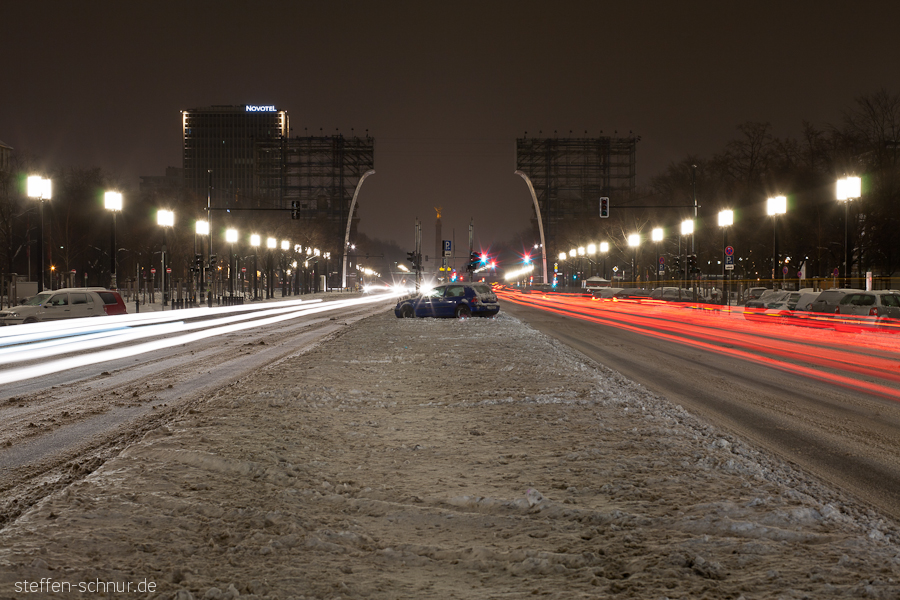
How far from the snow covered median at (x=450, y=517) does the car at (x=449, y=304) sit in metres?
24.6

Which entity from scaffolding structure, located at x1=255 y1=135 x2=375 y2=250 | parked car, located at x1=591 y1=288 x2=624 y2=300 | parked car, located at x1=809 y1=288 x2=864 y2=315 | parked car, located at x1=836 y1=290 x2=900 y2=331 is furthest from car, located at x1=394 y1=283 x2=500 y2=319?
scaffolding structure, located at x1=255 y1=135 x2=375 y2=250

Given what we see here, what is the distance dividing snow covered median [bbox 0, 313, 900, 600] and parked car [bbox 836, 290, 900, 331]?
23.0m

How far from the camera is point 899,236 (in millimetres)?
48562

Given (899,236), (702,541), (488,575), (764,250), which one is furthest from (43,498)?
(764,250)

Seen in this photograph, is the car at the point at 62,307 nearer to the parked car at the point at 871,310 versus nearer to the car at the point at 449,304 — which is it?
the car at the point at 449,304

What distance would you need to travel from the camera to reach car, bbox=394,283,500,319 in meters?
33.7

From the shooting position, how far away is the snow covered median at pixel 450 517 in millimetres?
4086

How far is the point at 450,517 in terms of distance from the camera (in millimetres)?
5188

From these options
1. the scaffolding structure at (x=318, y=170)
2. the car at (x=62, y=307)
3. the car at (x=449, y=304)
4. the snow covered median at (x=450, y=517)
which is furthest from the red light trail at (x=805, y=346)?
the scaffolding structure at (x=318, y=170)

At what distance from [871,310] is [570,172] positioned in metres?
111

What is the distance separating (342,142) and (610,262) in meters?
56.9

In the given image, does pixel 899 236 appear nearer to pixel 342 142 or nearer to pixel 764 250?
pixel 764 250

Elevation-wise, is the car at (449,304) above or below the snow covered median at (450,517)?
above

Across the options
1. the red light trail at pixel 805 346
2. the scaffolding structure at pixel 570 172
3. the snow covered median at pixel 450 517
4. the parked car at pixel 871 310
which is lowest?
the red light trail at pixel 805 346
